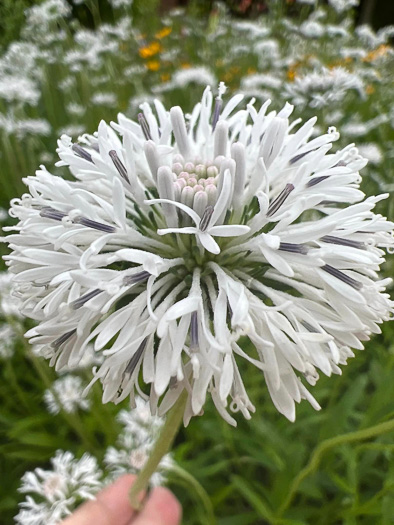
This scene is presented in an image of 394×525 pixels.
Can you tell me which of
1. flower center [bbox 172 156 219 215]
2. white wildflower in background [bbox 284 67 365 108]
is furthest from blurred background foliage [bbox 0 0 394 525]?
flower center [bbox 172 156 219 215]

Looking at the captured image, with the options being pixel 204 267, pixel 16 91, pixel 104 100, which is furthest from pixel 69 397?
pixel 104 100

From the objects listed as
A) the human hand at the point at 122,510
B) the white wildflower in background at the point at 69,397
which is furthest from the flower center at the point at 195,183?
the white wildflower in background at the point at 69,397

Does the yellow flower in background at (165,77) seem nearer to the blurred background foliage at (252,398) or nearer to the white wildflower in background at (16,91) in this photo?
the blurred background foliage at (252,398)

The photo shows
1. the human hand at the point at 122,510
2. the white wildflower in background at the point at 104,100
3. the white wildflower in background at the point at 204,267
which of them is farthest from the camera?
the white wildflower in background at the point at 104,100

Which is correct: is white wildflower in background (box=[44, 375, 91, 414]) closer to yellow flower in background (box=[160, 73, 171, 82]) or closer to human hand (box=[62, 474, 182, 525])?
human hand (box=[62, 474, 182, 525])

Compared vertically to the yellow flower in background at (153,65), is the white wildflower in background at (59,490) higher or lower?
lower

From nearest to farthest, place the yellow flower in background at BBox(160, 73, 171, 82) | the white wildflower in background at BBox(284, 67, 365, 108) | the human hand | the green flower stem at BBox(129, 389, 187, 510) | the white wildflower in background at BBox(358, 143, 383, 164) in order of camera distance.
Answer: the green flower stem at BBox(129, 389, 187, 510) → the human hand → the white wildflower in background at BBox(284, 67, 365, 108) → the white wildflower in background at BBox(358, 143, 383, 164) → the yellow flower in background at BBox(160, 73, 171, 82)

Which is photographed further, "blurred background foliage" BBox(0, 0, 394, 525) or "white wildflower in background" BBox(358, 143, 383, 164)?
"white wildflower in background" BBox(358, 143, 383, 164)

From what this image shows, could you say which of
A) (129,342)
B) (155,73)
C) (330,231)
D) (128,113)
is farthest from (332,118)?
(155,73)
